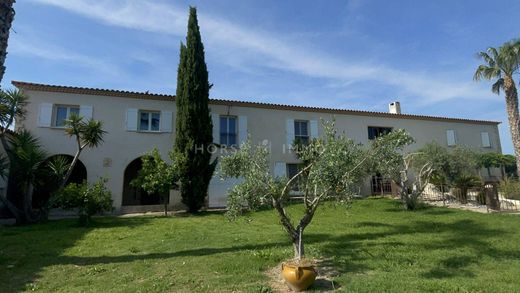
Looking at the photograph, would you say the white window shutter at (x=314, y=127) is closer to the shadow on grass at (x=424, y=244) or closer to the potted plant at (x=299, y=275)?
the shadow on grass at (x=424, y=244)

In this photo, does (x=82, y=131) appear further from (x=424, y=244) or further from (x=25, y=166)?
(x=424, y=244)

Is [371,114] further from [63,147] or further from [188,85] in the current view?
[63,147]

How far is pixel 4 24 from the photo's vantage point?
6477 millimetres

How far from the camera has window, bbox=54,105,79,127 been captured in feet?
51.4

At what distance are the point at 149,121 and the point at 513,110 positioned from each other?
1968cm

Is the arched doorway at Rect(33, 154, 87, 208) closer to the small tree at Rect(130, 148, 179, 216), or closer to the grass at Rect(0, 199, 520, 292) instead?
the grass at Rect(0, 199, 520, 292)

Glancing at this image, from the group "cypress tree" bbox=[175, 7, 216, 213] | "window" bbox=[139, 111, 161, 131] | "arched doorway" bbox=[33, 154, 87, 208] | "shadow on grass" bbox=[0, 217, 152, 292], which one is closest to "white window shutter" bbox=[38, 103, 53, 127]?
"arched doorway" bbox=[33, 154, 87, 208]

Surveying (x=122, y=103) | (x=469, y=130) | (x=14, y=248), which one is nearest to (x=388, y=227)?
(x=14, y=248)

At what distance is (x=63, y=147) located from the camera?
1539 centimetres

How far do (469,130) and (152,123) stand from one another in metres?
21.9

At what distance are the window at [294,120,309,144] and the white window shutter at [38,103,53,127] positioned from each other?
1266 cm

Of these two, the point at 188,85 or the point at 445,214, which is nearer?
the point at 445,214

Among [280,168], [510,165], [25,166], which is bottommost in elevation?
[25,166]

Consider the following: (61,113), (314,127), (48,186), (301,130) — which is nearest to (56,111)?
(61,113)
